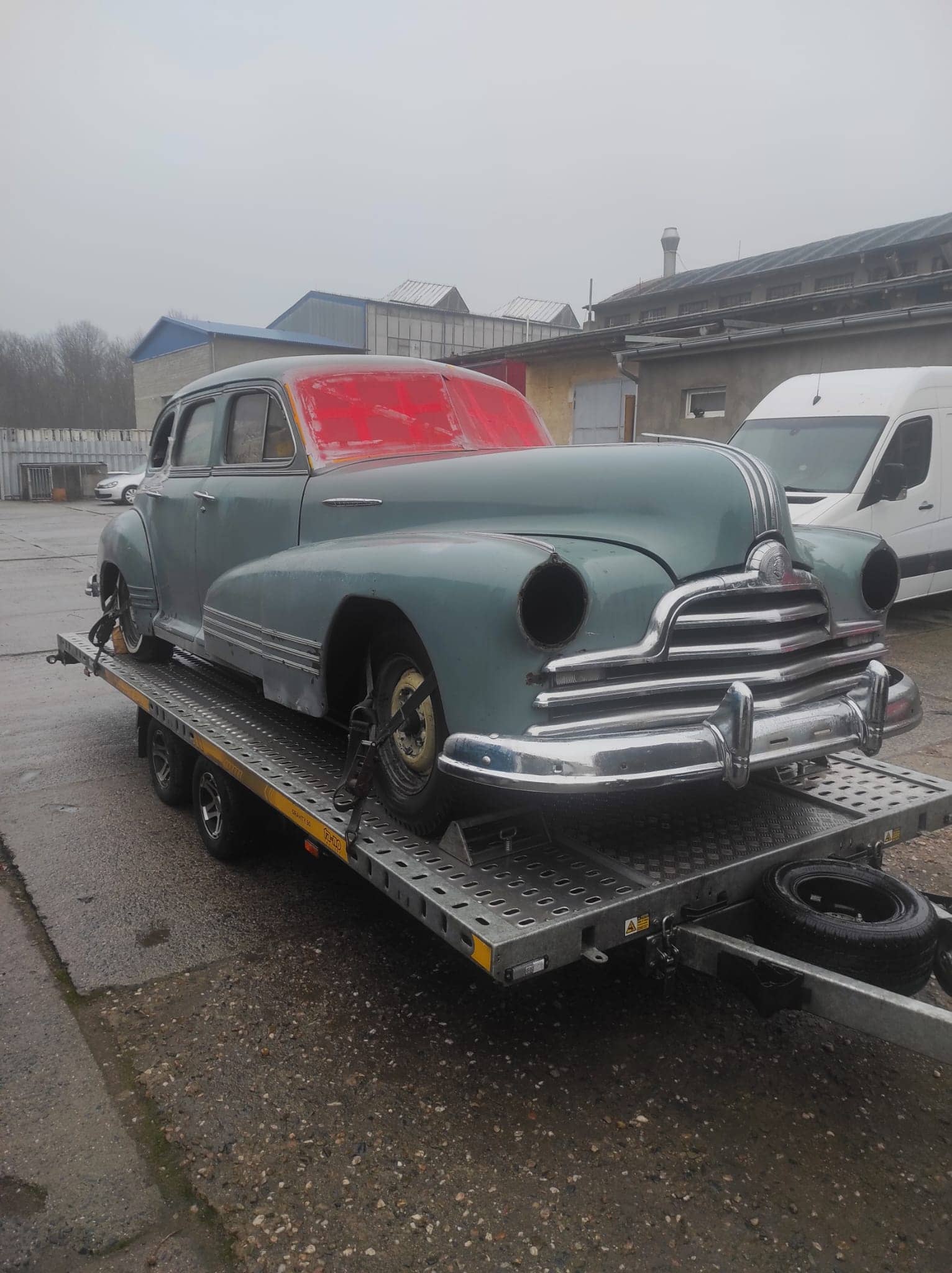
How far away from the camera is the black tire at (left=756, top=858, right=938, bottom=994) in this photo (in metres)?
2.49

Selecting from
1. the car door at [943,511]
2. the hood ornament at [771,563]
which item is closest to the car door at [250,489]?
the hood ornament at [771,563]

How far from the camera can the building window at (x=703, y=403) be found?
49.3ft

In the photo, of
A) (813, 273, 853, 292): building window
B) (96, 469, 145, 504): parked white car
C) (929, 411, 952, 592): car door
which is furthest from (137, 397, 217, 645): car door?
(96, 469, 145, 504): parked white car

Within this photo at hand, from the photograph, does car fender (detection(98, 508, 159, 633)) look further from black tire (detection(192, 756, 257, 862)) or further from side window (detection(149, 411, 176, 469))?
black tire (detection(192, 756, 257, 862))

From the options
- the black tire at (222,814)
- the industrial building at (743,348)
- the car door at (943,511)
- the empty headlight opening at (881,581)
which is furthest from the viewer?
the industrial building at (743,348)

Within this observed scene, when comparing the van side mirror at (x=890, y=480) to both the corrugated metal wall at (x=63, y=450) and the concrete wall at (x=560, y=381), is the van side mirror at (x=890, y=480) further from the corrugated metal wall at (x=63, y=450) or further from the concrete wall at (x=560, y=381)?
the corrugated metal wall at (x=63, y=450)

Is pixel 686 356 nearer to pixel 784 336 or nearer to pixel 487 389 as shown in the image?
pixel 784 336

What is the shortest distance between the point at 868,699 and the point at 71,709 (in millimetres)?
5620

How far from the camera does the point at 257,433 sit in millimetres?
4477

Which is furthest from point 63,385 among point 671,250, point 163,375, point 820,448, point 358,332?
point 820,448

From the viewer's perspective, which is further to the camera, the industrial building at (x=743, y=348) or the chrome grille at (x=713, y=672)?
the industrial building at (x=743, y=348)

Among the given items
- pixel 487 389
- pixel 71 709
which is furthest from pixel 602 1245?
pixel 71 709

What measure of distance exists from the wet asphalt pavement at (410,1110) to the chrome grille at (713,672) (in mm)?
1043

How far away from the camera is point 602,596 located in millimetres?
2674
